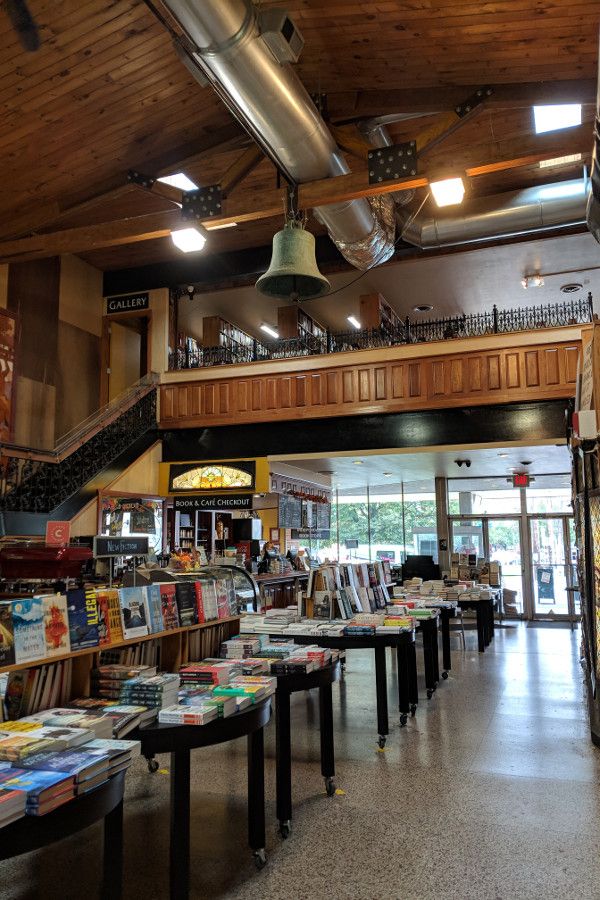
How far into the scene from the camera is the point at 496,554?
14.5 m

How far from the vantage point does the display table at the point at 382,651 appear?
5188 mm

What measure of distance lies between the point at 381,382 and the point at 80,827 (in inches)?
350

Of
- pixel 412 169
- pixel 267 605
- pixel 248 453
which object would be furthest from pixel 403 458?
pixel 412 169

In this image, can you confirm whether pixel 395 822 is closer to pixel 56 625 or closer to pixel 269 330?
pixel 56 625

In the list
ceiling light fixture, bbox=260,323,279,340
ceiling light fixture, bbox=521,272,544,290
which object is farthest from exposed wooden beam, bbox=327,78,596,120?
ceiling light fixture, bbox=260,323,279,340

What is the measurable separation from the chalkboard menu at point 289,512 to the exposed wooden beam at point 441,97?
6843mm

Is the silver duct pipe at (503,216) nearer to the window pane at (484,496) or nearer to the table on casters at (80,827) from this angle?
the window pane at (484,496)

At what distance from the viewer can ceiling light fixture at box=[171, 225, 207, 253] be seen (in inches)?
279

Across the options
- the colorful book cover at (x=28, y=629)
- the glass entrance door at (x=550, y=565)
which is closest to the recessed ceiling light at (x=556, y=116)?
the glass entrance door at (x=550, y=565)

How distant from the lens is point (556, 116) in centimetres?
868

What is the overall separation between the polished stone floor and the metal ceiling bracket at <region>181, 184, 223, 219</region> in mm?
5346

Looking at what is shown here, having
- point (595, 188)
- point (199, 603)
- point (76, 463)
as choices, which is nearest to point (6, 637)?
point (199, 603)

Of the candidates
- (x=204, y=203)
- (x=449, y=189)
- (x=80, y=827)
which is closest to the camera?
(x=80, y=827)

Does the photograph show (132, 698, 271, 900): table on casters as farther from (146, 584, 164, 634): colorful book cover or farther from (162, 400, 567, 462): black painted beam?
(162, 400, 567, 462): black painted beam
